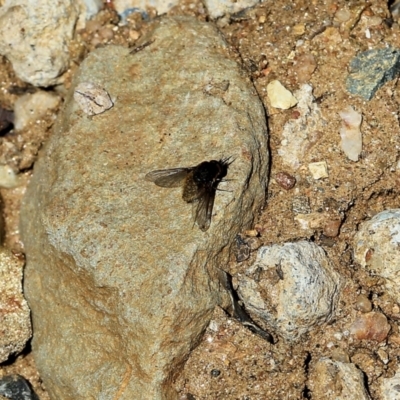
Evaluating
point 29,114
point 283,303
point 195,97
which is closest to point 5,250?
point 29,114

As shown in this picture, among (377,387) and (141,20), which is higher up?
(141,20)

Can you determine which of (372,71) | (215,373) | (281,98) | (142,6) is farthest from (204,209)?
(142,6)

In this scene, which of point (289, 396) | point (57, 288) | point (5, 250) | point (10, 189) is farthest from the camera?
point (10, 189)

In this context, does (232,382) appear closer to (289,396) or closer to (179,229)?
(289,396)

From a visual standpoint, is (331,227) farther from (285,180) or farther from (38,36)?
(38,36)

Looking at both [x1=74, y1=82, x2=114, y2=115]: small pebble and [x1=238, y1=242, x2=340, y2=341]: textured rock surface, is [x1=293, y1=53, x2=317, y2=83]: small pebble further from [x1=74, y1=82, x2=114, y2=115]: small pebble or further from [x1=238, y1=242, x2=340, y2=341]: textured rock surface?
[x1=74, y1=82, x2=114, y2=115]: small pebble

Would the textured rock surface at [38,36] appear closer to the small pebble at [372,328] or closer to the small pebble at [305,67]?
the small pebble at [305,67]

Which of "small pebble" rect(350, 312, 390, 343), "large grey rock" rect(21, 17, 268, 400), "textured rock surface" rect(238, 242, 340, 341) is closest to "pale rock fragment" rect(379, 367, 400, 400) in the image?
"small pebble" rect(350, 312, 390, 343)
